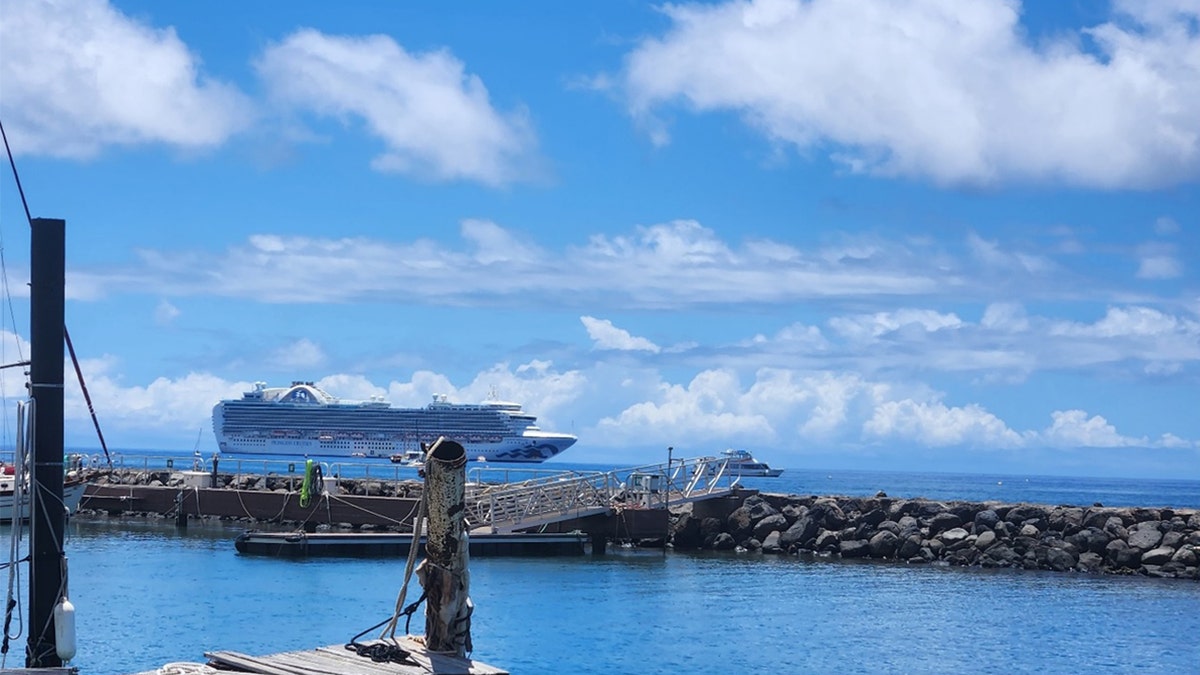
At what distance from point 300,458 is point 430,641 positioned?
4774 inches

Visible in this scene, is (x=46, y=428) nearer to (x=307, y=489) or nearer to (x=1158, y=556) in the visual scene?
(x=307, y=489)

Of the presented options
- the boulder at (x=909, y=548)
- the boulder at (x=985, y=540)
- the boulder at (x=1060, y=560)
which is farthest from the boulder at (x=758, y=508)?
the boulder at (x=1060, y=560)

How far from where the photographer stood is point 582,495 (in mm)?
34000

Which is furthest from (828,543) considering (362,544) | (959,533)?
(362,544)

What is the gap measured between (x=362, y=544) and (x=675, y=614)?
32.7ft

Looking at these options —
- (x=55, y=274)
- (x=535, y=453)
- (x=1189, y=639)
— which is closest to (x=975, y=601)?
(x=1189, y=639)

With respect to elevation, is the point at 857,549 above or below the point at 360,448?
below

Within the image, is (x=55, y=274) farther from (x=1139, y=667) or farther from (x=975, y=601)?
(x=975, y=601)

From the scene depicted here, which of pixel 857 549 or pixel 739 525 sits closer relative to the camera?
pixel 857 549

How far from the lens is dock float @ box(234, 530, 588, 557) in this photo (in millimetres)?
31219

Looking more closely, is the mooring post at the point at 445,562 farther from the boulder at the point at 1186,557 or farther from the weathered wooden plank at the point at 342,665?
the boulder at the point at 1186,557

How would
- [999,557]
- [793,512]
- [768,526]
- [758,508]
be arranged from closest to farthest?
[999,557], [768,526], [793,512], [758,508]

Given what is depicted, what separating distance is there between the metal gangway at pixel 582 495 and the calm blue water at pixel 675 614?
1.60 m

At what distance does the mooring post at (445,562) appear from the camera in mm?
12820
